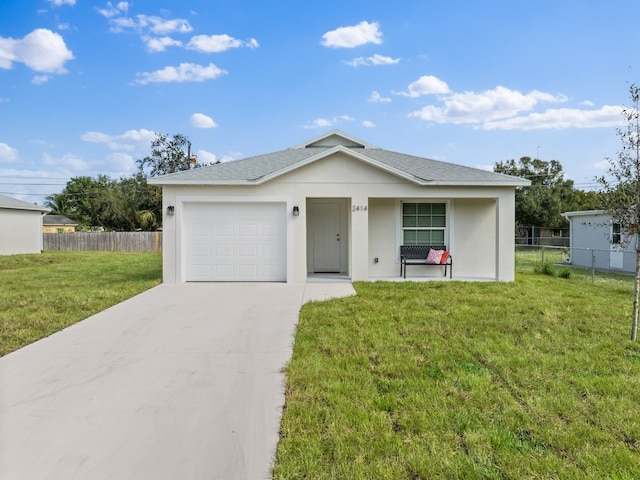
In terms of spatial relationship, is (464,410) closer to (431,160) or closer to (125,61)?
(431,160)

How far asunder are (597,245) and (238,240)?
17690 millimetres

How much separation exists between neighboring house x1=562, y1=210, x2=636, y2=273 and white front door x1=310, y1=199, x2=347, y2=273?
11525mm

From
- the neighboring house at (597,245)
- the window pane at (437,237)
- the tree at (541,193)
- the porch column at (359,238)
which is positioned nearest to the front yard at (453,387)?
the porch column at (359,238)

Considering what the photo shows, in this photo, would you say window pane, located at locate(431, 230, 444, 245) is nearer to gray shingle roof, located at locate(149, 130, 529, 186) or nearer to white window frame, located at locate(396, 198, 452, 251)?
white window frame, located at locate(396, 198, 452, 251)

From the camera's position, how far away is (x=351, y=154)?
36.3 ft

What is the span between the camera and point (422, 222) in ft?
39.8

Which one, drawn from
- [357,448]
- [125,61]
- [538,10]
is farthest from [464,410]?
[125,61]

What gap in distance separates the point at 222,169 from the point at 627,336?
10530 millimetres

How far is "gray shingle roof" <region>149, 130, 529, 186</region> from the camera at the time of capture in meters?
11.0

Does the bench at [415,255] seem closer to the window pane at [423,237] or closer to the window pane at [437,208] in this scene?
the window pane at [423,237]

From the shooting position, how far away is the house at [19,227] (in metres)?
22.1

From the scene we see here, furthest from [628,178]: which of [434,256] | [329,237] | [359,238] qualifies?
[329,237]

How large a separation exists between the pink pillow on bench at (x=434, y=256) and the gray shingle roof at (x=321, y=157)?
6.81 feet

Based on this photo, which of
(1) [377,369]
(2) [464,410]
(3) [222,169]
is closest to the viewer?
(2) [464,410]
